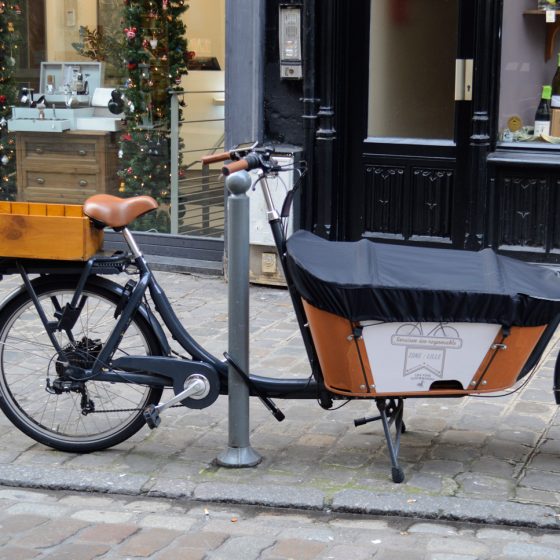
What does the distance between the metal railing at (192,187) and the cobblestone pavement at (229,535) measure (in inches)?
173

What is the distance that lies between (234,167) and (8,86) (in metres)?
5.47

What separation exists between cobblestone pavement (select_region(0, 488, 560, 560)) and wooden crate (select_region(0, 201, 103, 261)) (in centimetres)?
102

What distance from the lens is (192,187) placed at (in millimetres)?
8758

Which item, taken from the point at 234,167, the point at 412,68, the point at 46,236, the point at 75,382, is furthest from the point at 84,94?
the point at 234,167

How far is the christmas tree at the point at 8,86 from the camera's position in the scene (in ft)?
30.2

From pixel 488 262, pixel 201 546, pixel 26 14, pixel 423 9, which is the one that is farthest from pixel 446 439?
pixel 26 14

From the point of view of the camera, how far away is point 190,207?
28.7 feet

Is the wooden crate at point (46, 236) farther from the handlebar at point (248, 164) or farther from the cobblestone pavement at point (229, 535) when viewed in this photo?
the cobblestone pavement at point (229, 535)

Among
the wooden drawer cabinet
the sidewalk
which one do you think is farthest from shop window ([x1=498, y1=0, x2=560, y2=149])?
the wooden drawer cabinet

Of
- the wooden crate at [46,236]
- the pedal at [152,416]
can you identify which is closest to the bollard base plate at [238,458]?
the pedal at [152,416]

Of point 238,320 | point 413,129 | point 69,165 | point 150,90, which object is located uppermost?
point 150,90

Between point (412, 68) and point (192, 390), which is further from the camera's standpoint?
point (412, 68)

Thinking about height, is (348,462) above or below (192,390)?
below

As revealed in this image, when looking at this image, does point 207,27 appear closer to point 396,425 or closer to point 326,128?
point 326,128
